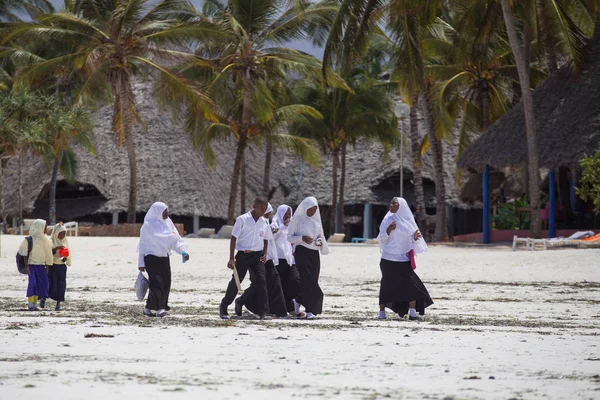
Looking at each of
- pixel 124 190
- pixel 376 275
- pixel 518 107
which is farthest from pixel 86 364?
pixel 124 190

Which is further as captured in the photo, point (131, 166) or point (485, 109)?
point (485, 109)

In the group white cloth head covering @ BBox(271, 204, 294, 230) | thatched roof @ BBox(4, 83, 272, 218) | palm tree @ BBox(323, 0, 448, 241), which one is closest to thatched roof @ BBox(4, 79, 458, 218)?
thatched roof @ BBox(4, 83, 272, 218)

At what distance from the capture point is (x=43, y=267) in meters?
13.0

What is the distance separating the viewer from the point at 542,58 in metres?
34.7

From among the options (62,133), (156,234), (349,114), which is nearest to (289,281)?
(156,234)

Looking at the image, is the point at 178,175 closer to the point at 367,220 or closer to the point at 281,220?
the point at 367,220

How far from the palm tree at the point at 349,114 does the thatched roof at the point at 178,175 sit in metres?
2.61

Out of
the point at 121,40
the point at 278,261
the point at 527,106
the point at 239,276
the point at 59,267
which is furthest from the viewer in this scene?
the point at 121,40

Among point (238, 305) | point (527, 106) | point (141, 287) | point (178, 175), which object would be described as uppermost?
point (527, 106)

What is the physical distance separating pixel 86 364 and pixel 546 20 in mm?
20045

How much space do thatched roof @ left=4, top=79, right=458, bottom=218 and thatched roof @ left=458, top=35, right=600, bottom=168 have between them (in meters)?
13.5

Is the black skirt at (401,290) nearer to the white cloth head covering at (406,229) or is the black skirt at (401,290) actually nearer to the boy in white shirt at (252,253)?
the white cloth head covering at (406,229)

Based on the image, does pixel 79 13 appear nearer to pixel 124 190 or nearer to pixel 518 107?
pixel 124 190

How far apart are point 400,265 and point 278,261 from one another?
4.60 ft
